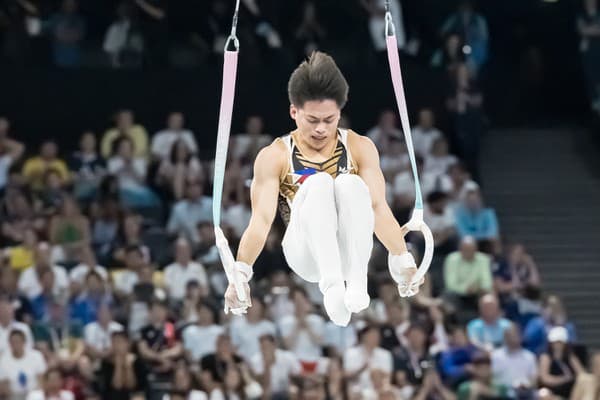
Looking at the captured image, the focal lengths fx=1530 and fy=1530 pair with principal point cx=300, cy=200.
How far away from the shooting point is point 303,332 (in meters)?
13.2

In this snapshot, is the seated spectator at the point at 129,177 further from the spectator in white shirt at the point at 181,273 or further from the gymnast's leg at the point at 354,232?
the gymnast's leg at the point at 354,232

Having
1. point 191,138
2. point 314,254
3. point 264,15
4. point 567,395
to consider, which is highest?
point 264,15

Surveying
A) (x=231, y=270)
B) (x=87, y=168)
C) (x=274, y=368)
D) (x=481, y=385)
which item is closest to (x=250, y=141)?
(x=87, y=168)

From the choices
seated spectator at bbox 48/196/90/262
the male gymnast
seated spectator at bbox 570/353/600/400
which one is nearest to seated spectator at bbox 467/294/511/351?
seated spectator at bbox 570/353/600/400

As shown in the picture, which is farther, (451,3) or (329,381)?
(451,3)

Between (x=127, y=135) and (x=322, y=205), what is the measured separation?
23.6ft

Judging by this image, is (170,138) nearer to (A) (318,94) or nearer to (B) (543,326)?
(B) (543,326)

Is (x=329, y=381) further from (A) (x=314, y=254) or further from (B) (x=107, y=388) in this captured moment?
(A) (x=314, y=254)

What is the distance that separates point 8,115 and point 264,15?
2.91m

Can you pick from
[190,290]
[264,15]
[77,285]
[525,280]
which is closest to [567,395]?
[525,280]

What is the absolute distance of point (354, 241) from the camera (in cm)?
825

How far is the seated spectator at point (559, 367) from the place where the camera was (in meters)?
13.4

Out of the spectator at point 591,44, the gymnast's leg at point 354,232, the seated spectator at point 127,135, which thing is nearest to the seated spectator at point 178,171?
the seated spectator at point 127,135

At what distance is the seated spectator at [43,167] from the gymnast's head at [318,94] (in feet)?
22.4
